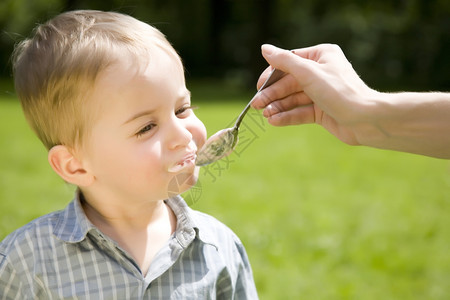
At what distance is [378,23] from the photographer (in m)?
23.0

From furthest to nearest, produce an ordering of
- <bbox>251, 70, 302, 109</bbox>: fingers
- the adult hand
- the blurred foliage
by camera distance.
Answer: the blurred foliage
<bbox>251, 70, 302, 109</bbox>: fingers
the adult hand

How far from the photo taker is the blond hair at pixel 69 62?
4.99ft

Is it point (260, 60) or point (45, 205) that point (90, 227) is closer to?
point (45, 205)

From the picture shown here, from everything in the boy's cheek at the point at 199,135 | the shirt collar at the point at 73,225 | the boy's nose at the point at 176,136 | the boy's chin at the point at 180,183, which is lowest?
the shirt collar at the point at 73,225

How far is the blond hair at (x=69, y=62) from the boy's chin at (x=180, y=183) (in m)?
0.32

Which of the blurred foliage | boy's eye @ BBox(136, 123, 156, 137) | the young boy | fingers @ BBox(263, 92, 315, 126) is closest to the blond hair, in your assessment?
the young boy

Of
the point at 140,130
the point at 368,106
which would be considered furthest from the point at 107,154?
the point at 368,106

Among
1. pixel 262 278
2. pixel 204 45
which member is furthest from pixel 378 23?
pixel 262 278

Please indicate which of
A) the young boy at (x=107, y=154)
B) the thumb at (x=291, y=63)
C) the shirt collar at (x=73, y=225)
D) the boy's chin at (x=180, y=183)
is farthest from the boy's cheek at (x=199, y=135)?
the shirt collar at (x=73, y=225)

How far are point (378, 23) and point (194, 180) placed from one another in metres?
23.2

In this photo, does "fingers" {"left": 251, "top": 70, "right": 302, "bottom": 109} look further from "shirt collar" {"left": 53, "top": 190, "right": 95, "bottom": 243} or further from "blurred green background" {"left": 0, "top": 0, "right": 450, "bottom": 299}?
"shirt collar" {"left": 53, "top": 190, "right": 95, "bottom": 243}

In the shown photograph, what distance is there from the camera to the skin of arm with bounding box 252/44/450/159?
1507mm

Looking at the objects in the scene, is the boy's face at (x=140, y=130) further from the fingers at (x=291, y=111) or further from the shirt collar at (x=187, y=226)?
the fingers at (x=291, y=111)

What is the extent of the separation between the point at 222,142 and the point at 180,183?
205mm
